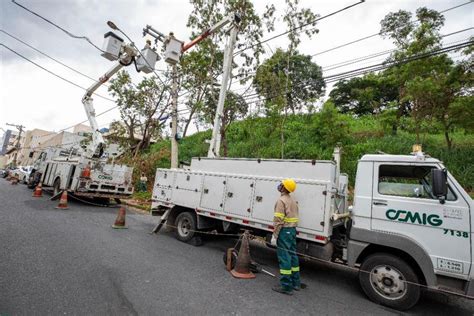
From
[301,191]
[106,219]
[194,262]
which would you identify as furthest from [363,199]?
[106,219]

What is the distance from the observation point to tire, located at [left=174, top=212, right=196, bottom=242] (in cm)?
668

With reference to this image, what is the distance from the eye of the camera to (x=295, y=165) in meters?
5.41

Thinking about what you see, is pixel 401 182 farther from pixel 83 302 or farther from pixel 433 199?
pixel 83 302

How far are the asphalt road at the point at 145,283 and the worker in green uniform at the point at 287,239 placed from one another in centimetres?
23

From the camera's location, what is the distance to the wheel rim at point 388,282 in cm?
396

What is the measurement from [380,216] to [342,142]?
8.90 m

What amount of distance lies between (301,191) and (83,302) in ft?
12.3

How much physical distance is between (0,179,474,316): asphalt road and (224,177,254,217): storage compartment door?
3.80 feet

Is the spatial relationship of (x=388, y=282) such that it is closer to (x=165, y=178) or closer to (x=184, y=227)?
(x=184, y=227)

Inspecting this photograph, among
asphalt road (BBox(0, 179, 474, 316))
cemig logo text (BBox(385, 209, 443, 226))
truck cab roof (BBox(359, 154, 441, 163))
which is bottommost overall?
asphalt road (BBox(0, 179, 474, 316))

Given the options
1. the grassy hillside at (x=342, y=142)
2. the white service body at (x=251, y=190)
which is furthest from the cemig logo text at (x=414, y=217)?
the grassy hillside at (x=342, y=142)

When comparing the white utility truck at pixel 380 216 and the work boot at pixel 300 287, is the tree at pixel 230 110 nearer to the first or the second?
the white utility truck at pixel 380 216

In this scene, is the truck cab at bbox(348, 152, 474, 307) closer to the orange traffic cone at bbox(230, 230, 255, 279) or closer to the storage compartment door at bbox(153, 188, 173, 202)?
the orange traffic cone at bbox(230, 230, 255, 279)

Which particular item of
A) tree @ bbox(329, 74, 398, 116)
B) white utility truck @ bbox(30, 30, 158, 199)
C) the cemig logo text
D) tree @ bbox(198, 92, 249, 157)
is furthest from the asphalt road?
tree @ bbox(329, 74, 398, 116)
